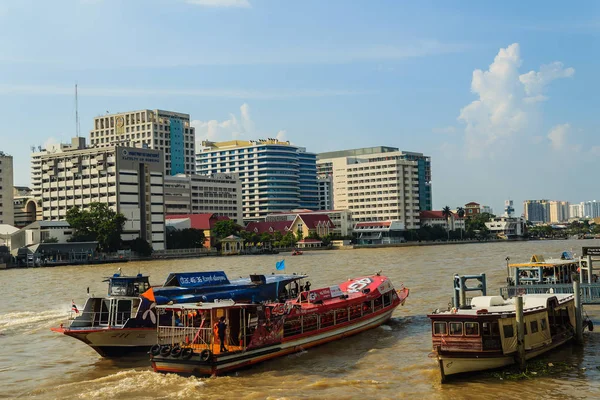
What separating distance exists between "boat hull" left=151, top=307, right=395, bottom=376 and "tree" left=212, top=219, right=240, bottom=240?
98100mm

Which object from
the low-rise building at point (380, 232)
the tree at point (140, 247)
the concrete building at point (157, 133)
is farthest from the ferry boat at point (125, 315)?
the concrete building at point (157, 133)

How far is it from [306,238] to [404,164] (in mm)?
49456

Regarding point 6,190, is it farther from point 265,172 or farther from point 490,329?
point 490,329

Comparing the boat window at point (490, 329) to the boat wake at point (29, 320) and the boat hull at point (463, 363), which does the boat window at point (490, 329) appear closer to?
the boat hull at point (463, 363)

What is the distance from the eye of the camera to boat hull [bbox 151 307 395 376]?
20.2 meters

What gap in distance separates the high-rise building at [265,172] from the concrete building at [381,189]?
13.0 metres

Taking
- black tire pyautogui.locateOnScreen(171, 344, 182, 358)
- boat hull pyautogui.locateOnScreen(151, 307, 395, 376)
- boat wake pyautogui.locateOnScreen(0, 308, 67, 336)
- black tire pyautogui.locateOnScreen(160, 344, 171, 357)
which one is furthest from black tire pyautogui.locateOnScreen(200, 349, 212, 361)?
boat wake pyautogui.locateOnScreen(0, 308, 67, 336)

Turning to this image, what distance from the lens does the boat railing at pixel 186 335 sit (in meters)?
20.8

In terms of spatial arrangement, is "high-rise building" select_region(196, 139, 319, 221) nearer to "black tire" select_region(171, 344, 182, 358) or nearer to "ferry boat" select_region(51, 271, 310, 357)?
"ferry boat" select_region(51, 271, 310, 357)

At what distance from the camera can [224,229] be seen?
124 metres

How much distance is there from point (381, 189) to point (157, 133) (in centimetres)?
5753

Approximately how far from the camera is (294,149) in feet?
620

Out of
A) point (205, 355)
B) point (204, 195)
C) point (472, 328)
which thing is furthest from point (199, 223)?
point (472, 328)

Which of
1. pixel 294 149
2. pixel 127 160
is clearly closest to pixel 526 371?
pixel 127 160
